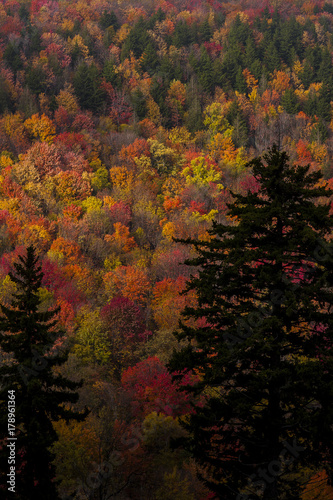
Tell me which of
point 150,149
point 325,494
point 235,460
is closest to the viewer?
point 235,460

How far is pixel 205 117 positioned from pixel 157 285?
169 feet

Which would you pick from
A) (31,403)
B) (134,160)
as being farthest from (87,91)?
(31,403)

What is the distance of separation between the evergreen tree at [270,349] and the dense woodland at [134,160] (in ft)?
7.10

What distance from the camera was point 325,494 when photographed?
20.3m

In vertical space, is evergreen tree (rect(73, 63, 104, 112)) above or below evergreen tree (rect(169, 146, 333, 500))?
above

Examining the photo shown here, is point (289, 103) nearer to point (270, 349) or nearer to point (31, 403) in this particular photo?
point (270, 349)

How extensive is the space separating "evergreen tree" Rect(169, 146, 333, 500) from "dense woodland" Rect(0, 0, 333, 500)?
7.10 feet

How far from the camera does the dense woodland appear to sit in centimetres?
2620

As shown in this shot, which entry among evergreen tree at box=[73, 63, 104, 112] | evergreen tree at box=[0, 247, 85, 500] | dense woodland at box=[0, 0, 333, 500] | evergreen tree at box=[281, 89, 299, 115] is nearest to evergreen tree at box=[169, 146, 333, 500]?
dense woodland at box=[0, 0, 333, 500]

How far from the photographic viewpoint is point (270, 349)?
36.0 ft

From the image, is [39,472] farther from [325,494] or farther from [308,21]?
[308,21]

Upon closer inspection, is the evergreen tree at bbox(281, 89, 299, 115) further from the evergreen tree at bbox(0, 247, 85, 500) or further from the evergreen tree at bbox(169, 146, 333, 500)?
the evergreen tree at bbox(0, 247, 85, 500)

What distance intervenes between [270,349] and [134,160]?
71741 mm

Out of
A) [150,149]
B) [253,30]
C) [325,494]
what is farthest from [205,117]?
[325,494]
